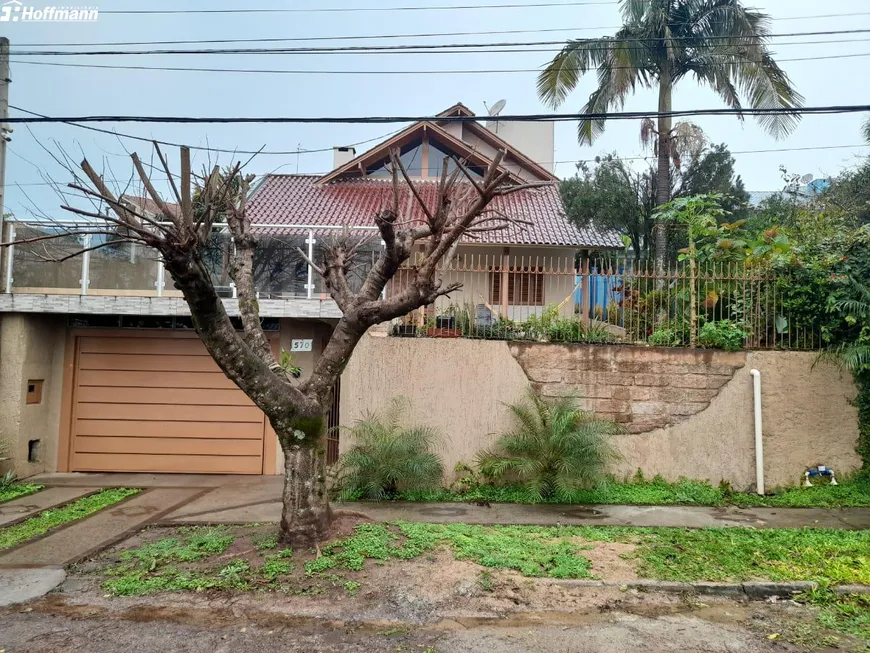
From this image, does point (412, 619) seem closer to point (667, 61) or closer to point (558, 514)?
point (558, 514)

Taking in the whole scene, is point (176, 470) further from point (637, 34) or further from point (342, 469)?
point (637, 34)

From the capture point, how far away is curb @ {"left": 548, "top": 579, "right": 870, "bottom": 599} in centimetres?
443

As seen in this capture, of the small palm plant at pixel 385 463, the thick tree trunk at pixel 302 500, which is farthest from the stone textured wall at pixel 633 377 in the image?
the thick tree trunk at pixel 302 500

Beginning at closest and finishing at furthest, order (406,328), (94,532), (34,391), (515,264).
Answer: (94,532) → (406,328) → (34,391) → (515,264)

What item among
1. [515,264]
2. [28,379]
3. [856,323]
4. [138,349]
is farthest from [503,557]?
[28,379]

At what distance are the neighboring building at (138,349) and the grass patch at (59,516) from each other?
54.4 inches

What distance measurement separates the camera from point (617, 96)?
1243 cm

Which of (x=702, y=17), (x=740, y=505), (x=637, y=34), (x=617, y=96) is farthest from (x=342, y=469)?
(x=702, y=17)

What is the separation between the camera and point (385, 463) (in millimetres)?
Answer: 7176

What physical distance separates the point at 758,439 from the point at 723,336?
1.46m

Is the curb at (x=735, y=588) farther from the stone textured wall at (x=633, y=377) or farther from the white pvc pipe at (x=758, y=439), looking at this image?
the stone textured wall at (x=633, y=377)

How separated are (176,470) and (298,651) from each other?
251 inches

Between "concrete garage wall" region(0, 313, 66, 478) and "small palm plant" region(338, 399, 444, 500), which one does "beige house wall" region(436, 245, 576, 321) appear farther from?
"concrete garage wall" region(0, 313, 66, 478)

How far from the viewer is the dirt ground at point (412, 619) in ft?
12.1
